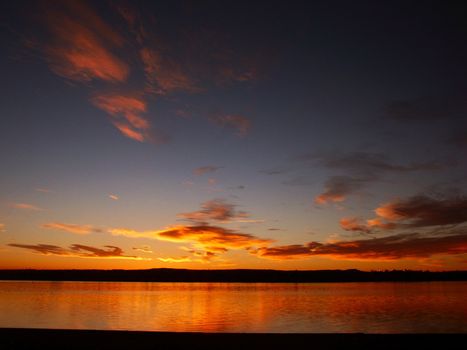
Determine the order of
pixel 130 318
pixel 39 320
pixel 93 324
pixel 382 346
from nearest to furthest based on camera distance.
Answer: pixel 382 346
pixel 93 324
pixel 39 320
pixel 130 318

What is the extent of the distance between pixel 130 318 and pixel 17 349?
31.3m

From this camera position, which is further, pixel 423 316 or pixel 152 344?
pixel 423 316

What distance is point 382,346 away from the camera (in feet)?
74.8

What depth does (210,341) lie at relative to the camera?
24391 mm

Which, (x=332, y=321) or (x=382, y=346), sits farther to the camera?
(x=332, y=321)

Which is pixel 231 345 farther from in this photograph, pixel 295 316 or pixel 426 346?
pixel 295 316

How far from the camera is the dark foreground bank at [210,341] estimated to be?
22.9m

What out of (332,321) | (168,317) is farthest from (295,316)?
(168,317)

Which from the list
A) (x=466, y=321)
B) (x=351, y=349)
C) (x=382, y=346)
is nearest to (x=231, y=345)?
(x=351, y=349)

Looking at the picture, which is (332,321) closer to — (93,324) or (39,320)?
(93,324)

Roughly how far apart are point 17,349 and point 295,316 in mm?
38120

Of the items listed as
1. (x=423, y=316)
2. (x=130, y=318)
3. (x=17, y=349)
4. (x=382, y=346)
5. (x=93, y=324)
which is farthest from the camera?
(x=423, y=316)

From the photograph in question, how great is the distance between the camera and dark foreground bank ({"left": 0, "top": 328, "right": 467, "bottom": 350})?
2286 centimetres

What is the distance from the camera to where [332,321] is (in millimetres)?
49062
